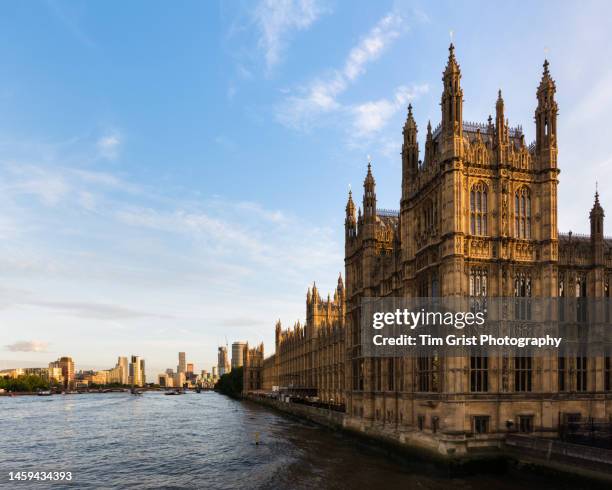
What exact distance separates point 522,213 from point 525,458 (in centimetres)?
2186

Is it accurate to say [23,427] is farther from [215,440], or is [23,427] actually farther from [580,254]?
[580,254]

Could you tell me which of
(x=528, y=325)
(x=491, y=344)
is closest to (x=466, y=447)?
(x=491, y=344)

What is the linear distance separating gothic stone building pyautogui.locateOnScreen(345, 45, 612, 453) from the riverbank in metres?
0.91

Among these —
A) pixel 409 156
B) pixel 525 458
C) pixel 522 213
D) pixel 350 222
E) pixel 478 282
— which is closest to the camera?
pixel 525 458

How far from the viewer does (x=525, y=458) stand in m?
45.8

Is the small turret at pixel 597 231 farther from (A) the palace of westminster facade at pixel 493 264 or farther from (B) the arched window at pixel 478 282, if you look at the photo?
(B) the arched window at pixel 478 282

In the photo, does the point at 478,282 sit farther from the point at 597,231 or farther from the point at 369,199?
the point at 369,199

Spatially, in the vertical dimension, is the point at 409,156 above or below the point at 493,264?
above

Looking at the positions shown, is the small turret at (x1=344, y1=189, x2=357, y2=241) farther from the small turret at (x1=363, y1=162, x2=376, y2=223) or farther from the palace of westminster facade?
the palace of westminster facade

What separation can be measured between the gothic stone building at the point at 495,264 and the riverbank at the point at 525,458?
0.91m

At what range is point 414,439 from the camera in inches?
2174

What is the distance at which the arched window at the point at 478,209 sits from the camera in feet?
175

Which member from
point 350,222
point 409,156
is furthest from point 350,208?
point 409,156

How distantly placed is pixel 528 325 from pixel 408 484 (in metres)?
18.0
